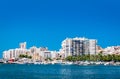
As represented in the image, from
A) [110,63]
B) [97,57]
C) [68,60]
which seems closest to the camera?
[110,63]

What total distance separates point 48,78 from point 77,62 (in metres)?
116

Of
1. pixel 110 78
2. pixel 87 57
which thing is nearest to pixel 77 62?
pixel 87 57

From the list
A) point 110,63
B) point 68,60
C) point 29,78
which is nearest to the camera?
point 29,78

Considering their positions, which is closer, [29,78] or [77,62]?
[29,78]

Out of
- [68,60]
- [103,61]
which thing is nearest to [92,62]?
[103,61]

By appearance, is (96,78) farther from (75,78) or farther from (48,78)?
(48,78)

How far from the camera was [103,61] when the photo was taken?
6885 inches

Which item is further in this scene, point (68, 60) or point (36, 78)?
point (68, 60)

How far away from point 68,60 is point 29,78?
13157cm

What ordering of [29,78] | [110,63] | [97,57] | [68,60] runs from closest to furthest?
[29,78] < [110,63] < [97,57] < [68,60]

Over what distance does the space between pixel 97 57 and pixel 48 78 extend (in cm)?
11494

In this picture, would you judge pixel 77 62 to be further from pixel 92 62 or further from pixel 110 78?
pixel 110 78

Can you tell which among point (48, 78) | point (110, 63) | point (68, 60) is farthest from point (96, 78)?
point (68, 60)

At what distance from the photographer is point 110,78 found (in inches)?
2613
